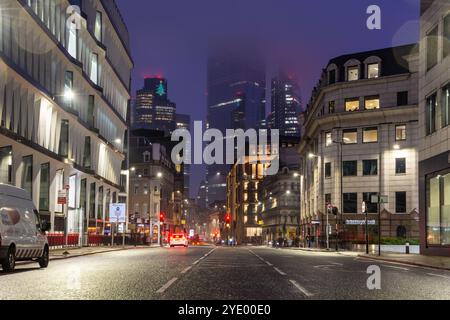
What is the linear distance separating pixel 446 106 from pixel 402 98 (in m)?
35.7

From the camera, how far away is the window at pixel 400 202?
236 feet

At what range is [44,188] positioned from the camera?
4978cm

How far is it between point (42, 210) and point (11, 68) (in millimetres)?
14118

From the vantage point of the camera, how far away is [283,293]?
12219mm

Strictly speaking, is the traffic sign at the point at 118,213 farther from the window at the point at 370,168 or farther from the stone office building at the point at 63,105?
the window at the point at 370,168

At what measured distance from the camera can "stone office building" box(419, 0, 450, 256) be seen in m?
37.1

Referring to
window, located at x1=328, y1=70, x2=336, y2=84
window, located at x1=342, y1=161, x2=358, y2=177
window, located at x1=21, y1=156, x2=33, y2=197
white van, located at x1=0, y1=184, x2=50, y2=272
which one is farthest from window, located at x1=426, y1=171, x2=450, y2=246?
window, located at x1=328, y1=70, x2=336, y2=84

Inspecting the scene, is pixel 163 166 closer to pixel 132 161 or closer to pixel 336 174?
pixel 132 161

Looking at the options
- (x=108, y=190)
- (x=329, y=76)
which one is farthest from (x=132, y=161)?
(x=329, y=76)

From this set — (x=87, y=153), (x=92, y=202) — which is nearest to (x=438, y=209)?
(x=87, y=153)

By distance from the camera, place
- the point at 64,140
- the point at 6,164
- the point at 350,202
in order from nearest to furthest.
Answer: the point at 6,164, the point at 64,140, the point at 350,202

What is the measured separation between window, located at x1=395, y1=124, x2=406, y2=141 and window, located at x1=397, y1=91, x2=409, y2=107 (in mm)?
2663

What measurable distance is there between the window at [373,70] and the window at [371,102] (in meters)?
2.53

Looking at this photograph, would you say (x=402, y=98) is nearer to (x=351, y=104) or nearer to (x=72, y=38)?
(x=351, y=104)
